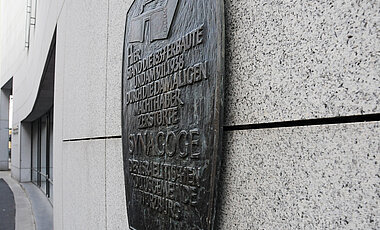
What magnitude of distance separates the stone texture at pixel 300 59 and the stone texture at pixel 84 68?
5.97 feet

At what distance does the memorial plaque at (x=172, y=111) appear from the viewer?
1458mm

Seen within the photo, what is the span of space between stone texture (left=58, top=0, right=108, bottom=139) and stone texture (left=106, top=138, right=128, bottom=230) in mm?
305

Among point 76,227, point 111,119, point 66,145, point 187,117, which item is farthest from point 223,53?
point 66,145

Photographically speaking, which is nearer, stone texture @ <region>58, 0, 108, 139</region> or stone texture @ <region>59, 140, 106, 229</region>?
stone texture @ <region>59, 140, 106, 229</region>

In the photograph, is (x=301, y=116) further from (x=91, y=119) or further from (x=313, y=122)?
(x=91, y=119)

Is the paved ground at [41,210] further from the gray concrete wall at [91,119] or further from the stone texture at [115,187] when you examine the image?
the stone texture at [115,187]

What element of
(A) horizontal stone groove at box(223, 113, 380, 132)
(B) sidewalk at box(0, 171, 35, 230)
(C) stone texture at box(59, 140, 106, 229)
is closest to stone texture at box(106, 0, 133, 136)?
(C) stone texture at box(59, 140, 106, 229)

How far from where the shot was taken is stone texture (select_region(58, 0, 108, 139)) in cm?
310

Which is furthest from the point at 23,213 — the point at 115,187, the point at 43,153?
the point at 115,187

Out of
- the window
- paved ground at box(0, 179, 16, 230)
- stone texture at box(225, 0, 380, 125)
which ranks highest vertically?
stone texture at box(225, 0, 380, 125)

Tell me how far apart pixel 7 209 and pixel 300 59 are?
1119cm

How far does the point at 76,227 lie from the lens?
3.79m

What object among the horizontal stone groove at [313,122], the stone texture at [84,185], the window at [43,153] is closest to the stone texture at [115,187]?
the stone texture at [84,185]

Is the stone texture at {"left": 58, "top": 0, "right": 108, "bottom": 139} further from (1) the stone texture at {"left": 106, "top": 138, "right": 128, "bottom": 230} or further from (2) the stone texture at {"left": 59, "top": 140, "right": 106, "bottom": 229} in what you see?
(1) the stone texture at {"left": 106, "top": 138, "right": 128, "bottom": 230}
